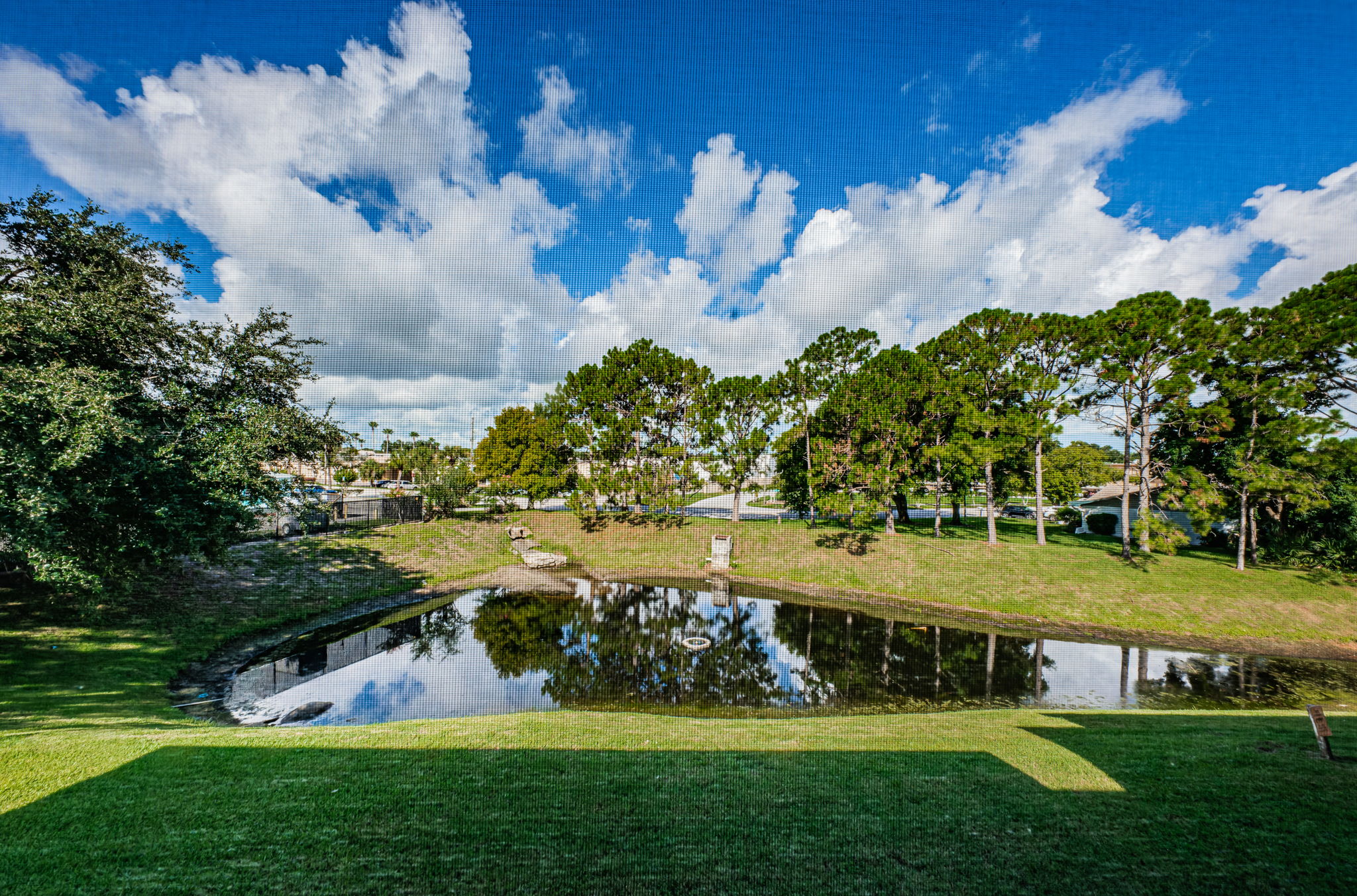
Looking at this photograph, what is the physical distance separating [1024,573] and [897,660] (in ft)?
33.4

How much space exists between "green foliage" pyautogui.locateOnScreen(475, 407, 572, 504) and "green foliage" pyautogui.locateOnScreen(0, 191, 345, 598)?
67.2 feet

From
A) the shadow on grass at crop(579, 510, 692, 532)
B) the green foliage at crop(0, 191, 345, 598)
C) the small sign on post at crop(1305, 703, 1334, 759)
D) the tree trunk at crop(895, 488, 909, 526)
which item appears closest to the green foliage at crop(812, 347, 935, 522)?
the tree trunk at crop(895, 488, 909, 526)

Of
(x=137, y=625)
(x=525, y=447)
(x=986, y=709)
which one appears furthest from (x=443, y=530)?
(x=986, y=709)

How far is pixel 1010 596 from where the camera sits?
696 inches

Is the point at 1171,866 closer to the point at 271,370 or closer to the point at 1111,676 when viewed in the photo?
the point at 1111,676

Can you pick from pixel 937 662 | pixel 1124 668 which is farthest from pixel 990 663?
pixel 1124 668

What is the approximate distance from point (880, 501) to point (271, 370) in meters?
26.5

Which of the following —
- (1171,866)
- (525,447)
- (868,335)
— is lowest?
(1171,866)

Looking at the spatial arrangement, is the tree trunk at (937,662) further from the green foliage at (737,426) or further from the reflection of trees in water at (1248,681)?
the green foliage at (737,426)

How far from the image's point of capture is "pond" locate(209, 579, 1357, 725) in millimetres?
10250

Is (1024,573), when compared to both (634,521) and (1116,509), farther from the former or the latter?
(1116,509)

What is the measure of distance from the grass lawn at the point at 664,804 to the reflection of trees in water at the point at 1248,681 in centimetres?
330

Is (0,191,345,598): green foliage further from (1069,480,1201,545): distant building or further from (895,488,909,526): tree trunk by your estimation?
(1069,480,1201,545): distant building

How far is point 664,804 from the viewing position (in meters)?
4.62
